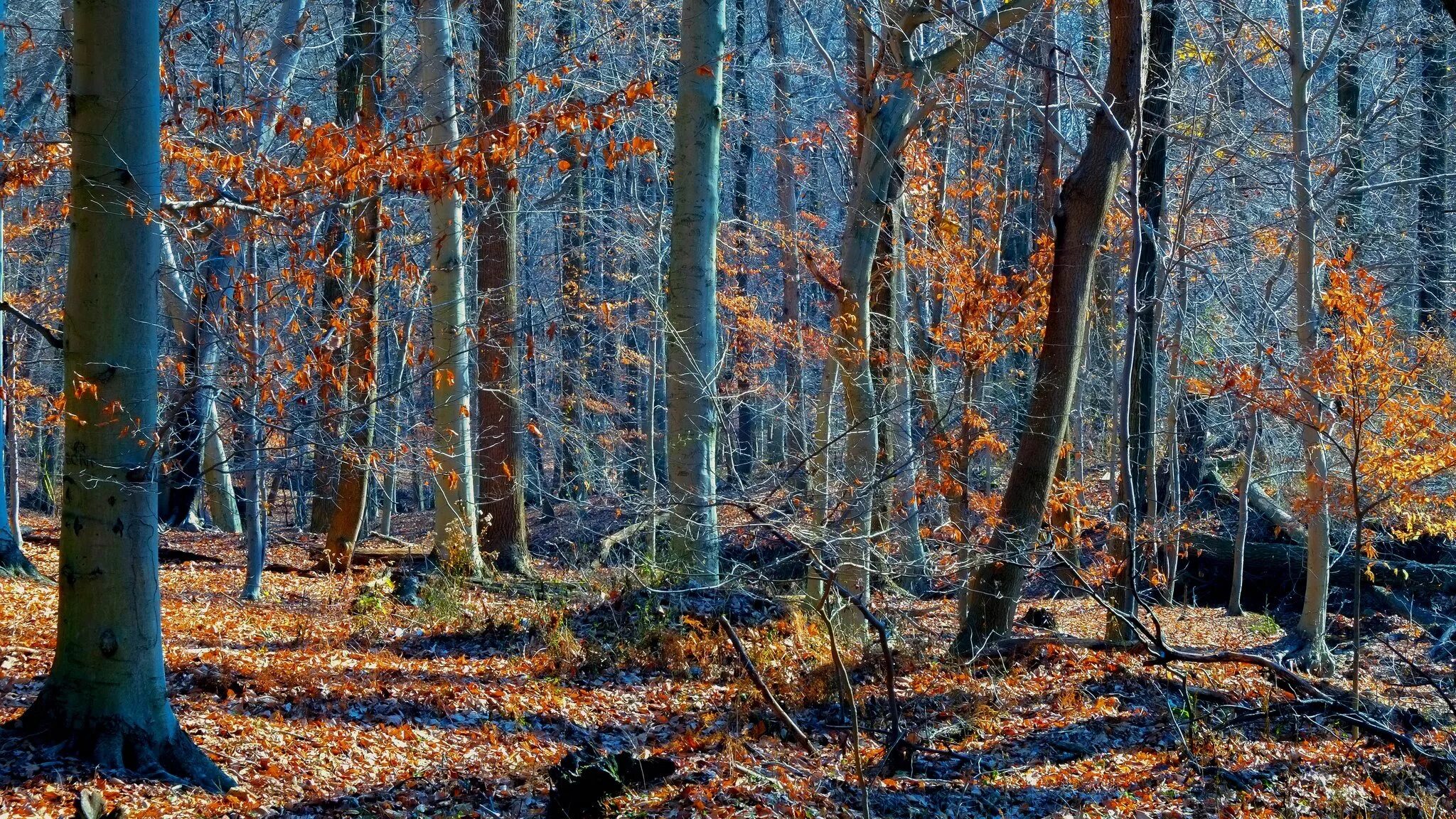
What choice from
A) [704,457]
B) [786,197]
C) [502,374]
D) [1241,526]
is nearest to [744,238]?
[786,197]

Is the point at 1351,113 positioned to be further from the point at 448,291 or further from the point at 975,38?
the point at 448,291

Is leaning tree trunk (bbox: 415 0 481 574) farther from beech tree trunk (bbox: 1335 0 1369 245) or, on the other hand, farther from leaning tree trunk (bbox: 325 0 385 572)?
beech tree trunk (bbox: 1335 0 1369 245)

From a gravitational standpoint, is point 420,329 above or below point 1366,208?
below

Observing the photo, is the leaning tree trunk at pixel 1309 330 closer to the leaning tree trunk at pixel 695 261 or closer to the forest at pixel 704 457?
the forest at pixel 704 457

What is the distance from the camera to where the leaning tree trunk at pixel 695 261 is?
28.0 feet

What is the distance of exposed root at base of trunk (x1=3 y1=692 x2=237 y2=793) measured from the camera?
4.47 m

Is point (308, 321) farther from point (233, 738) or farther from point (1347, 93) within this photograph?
point (1347, 93)

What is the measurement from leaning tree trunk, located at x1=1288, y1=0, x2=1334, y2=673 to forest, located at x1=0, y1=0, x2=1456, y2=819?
69mm

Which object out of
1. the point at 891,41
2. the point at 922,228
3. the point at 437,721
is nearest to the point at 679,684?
the point at 437,721

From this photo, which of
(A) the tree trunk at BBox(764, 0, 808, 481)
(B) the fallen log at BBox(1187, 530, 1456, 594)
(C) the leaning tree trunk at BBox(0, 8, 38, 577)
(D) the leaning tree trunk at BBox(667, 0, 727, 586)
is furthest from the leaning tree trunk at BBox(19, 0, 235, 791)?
(B) the fallen log at BBox(1187, 530, 1456, 594)

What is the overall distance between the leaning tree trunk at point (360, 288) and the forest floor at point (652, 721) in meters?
A: 1.70

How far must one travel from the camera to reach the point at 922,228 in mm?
16719

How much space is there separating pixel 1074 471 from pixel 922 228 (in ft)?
18.4

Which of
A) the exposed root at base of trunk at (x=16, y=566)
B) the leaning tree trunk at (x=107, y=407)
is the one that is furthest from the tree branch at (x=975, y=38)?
the exposed root at base of trunk at (x=16, y=566)
